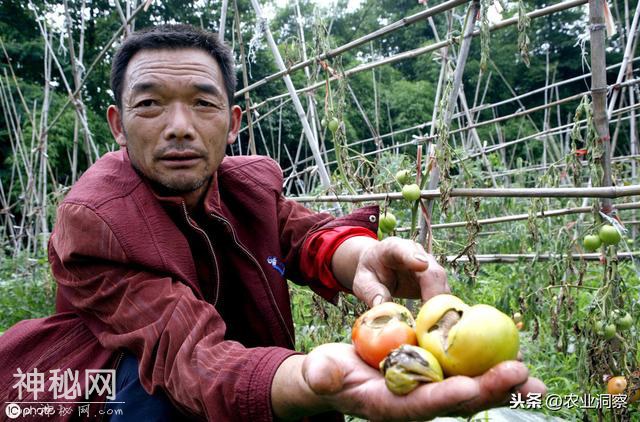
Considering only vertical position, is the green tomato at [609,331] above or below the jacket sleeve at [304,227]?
below

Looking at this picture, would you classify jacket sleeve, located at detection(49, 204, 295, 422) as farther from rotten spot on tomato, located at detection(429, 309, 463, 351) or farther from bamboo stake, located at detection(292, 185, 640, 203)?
bamboo stake, located at detection(292, 185, 640, 203)

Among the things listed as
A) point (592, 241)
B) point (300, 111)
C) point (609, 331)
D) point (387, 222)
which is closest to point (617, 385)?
point (609, 331)

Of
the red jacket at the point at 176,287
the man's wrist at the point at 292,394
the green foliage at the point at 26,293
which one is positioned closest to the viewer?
the man's wrist at the point at 292,394

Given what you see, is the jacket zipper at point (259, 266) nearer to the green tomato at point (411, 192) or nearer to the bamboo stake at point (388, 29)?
the green tomato at point (411, 192)

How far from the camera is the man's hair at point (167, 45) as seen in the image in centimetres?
127

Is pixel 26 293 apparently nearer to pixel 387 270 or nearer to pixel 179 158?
pixel 179 158

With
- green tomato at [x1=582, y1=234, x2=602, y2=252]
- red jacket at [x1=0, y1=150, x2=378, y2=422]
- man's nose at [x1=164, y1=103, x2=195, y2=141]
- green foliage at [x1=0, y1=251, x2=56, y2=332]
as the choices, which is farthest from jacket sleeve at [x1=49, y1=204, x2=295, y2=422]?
green foliage at [x1=0, y1=251, x2=56, y2=332]

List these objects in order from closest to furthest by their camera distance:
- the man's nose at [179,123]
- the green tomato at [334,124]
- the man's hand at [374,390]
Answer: the man's hand at [374,390], the man's nose at [179,123], the green tomato at [334,124]

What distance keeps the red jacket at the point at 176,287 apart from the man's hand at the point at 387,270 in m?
0.16

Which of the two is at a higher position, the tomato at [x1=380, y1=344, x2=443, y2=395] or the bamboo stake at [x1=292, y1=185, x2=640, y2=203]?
the bamboo stake at [x1=292, y1=185, x2=640, y2=203]

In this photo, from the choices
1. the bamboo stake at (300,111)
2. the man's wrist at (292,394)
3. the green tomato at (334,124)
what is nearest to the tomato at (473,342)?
the man's wrist at (292,394)

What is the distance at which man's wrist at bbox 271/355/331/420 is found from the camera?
0.81 metres

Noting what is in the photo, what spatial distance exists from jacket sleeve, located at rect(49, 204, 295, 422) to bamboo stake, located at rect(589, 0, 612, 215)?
948 mm

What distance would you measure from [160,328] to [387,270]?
495mm
